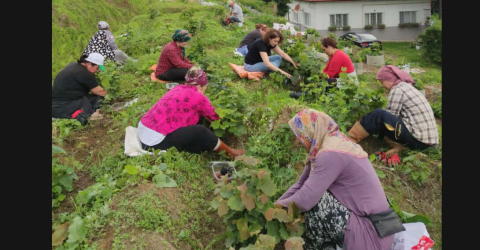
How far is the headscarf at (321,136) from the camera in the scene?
310 centimetres

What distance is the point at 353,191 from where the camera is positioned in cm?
312

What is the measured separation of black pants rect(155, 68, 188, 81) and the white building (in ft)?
68.1

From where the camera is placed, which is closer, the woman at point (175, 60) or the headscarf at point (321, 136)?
the headscarf at point (321, 136)

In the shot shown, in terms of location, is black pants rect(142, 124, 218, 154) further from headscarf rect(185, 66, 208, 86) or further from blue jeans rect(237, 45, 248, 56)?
blue jeans rect(237, 45, 248, 56)

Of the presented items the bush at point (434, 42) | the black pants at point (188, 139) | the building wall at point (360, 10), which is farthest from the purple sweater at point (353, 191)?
the building wall at point (360, 10)

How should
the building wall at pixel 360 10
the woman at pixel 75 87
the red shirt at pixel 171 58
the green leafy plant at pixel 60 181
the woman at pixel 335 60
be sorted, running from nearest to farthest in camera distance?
1. the green leafy plant at pixel 60 181
2. the woman at pixel 75 87
3. the woman at pixel 335 60
4. the red shirt at pixel 171 58
5. the building wall at pixel 360 10

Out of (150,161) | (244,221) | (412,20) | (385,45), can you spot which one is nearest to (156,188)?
(150,161)

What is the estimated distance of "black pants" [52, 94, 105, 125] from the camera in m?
5.50

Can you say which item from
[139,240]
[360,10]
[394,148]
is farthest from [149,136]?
[360,10]

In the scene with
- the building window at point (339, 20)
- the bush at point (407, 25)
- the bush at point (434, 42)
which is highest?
the building window at point (339, 20)

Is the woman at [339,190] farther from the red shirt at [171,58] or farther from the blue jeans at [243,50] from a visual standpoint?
the blue jeans at [243,50]

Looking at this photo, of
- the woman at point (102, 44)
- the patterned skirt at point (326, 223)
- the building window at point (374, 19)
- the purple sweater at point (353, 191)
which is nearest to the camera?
the purple sweater at point (353, 191)

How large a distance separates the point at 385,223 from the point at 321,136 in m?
0.79

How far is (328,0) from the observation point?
25.7 meters
